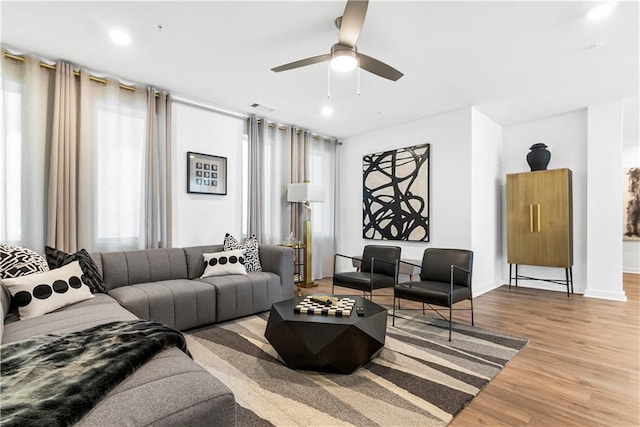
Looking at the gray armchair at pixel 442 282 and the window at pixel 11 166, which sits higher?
the window at pixel 11 166

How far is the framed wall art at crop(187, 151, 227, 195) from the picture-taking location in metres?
4.19

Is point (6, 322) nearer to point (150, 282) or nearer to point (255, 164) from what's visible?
point (150, 282)

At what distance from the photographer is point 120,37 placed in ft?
9.02

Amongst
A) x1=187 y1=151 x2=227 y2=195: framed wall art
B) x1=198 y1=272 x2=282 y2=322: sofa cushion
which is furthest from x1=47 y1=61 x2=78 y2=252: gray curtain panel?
x1=198 y1=272 x2=282 y2=322: sofa cushion

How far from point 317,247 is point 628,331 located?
13.5 ft

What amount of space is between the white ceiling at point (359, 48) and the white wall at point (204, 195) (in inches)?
Result: 12.0

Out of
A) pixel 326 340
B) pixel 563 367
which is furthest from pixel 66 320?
pixel 563 367

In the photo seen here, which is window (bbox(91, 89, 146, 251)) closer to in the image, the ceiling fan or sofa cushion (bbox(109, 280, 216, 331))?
sofa cushion (bbox(109, 280, 216, 331))

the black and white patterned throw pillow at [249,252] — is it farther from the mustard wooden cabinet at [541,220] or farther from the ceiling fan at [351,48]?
the mustard wooden cabinet at [541,220]

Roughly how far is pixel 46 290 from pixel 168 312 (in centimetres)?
95

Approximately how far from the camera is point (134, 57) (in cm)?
308

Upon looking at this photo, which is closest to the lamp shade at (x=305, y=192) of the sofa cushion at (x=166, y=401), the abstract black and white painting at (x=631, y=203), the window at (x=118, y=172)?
the window at (x=118, y=172)

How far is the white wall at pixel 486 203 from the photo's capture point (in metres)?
4.57

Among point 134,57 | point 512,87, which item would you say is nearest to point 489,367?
point 512,87
